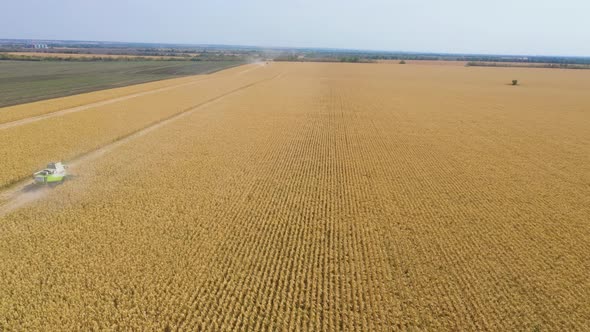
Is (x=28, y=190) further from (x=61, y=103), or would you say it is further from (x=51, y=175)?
(x=61, y=103)

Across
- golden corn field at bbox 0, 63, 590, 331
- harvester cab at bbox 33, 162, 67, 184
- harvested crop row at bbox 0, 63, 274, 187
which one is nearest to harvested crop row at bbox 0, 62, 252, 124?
harvested crop row at bbox 0, 63, 274, 187

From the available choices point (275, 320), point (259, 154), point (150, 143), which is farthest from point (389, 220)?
point (150, 143)

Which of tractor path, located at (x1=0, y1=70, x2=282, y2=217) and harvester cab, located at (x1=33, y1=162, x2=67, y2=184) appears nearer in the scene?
tractor path, located at (x1=0, y1=70, x2=282, y2=217)

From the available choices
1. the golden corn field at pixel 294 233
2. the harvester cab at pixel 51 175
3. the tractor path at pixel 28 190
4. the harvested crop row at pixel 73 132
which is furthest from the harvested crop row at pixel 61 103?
the harvester cab at pixel 51 175

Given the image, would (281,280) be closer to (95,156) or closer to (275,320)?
(275,320)

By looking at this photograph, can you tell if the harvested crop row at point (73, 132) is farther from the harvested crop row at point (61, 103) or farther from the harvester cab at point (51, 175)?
the harvested crop row at point (61, 103)

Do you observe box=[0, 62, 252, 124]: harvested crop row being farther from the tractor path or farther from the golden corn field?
the tractor path
